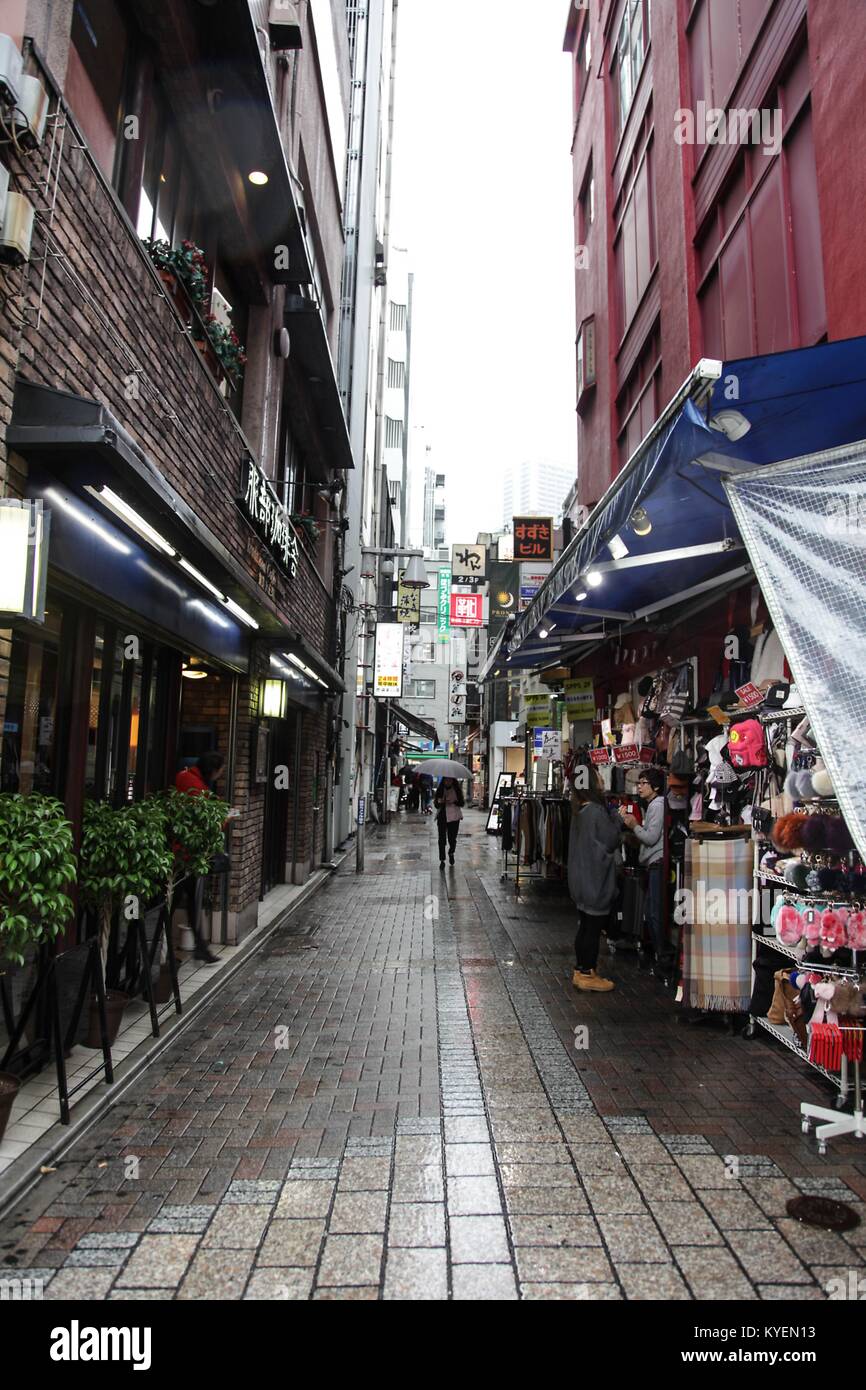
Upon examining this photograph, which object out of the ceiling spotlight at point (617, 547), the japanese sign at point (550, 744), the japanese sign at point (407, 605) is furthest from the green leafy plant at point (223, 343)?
the japanese sign at point (407, 605)

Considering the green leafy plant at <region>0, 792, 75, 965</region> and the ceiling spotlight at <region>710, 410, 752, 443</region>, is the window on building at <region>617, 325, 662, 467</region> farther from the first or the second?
the green leafy plant at <region>0, 792, 75, 965</region>

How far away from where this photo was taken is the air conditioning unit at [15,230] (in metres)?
3.62

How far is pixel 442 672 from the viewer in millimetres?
68000

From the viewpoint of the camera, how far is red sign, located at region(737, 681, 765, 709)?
6.10m

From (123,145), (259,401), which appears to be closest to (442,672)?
(259,401)

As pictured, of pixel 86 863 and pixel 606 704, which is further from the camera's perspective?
pixel 606 704

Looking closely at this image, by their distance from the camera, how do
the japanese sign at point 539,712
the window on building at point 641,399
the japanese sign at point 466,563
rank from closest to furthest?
the window on building at point 641,399 < the japanese sign at point 539,712 < the japanese sign at point 466,563

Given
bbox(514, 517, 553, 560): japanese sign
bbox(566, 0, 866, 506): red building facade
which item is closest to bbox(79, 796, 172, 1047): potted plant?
bbox(566, 0, 866, 506): red building facade

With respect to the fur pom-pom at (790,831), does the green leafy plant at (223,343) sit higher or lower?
higher

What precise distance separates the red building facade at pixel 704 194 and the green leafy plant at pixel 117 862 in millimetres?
6262

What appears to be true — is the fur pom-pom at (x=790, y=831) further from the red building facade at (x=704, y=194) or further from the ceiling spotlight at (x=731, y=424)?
the red building facade at (x=704, y=194)

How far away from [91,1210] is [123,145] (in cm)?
705

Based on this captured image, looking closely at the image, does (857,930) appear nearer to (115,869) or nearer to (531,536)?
(115,869)
